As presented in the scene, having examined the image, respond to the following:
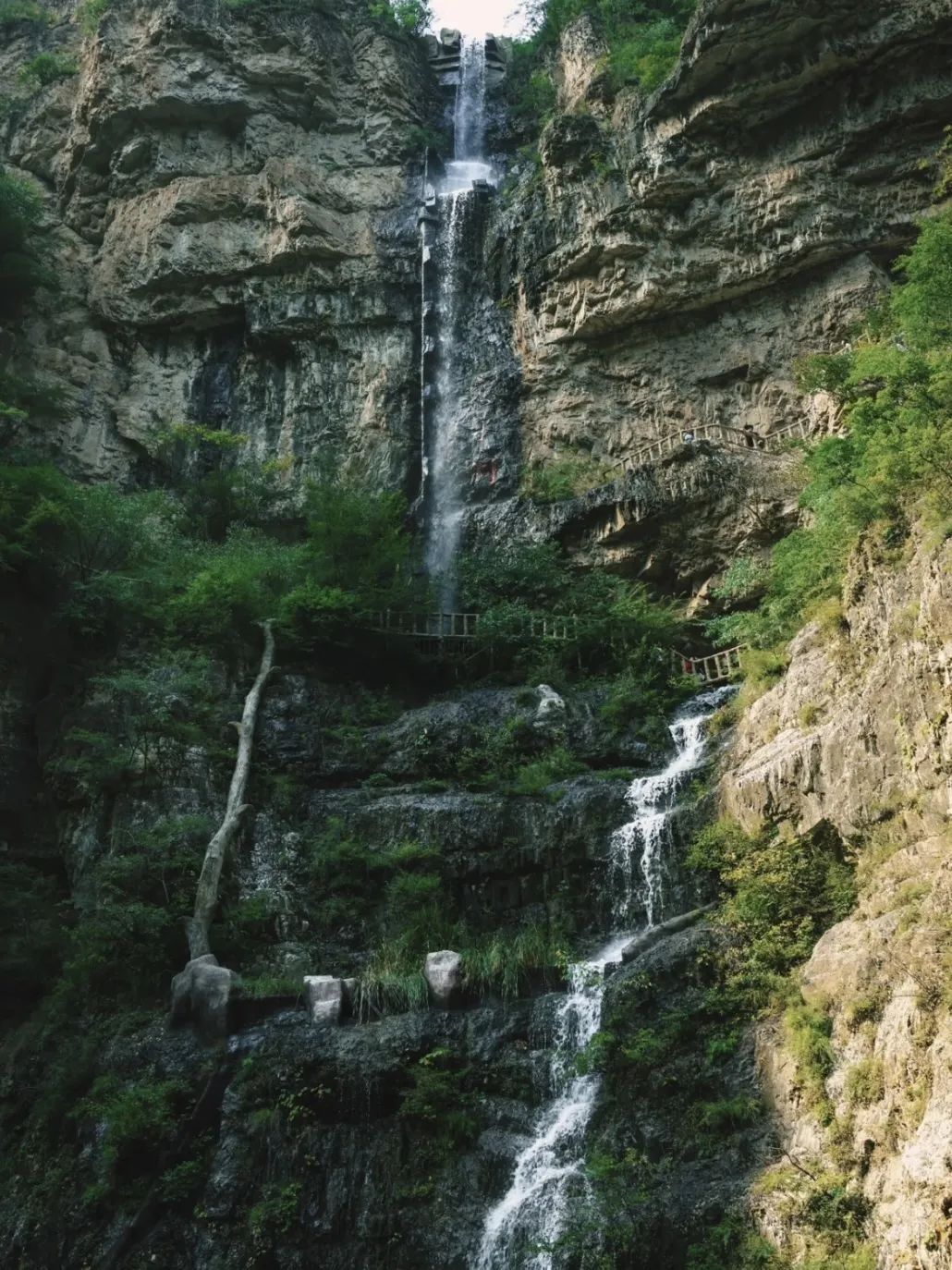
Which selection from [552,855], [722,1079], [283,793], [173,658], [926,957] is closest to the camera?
[926,957]

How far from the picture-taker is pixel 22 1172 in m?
11.0

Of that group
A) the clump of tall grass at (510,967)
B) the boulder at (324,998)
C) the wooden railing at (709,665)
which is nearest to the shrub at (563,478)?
the wooden railing at (709,665)

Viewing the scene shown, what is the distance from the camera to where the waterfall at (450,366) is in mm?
24859

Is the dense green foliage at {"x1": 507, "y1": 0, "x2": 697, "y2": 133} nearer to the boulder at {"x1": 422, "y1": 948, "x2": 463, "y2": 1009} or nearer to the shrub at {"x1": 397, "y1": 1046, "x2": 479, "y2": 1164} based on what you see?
the boulder at {"x1": 422, "y1": 948, "x2": 463, "y2": 1009}

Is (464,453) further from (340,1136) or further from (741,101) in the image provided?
(340,1136)

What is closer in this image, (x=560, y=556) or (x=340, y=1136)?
(x=340, y=1136)

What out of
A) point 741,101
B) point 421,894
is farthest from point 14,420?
point 741,101

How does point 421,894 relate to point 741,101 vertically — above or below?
below

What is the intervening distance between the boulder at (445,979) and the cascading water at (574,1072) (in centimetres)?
126

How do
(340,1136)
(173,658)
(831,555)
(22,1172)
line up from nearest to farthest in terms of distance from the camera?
(340,1136) → (22,1172) → (831,555) → (173,658)

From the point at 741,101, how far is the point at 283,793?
Result: 18171 mm

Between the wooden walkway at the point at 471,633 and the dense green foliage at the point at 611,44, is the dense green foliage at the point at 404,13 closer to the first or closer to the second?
the dense green foliage at the point at 611,44

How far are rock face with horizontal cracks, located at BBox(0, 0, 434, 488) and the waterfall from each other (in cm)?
62

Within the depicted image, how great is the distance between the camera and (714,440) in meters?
23.0
